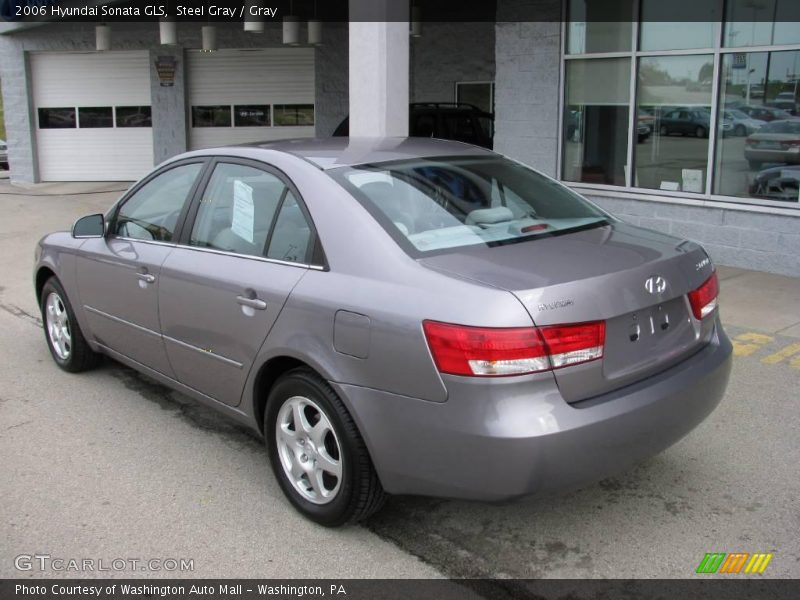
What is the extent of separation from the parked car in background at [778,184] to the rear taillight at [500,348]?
6.16 m

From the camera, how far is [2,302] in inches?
319

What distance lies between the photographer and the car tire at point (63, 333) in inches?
216

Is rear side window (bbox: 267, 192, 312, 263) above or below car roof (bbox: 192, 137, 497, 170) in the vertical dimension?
below

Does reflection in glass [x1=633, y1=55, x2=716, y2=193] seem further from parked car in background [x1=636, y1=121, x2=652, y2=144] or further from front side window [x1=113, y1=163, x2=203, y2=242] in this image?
front side window [x1=113, y1=163, x2=203, y2=242]

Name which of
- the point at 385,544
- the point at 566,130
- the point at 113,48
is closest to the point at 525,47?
the point at 566,130

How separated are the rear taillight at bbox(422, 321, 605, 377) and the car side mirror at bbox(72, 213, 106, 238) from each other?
2.91m

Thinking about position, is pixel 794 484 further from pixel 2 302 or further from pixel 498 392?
pixel 2 302

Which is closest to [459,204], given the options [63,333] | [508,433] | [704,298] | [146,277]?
[704,298]

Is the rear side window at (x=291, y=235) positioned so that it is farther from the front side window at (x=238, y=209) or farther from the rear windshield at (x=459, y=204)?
the rear windshield at (x=459, y=204)

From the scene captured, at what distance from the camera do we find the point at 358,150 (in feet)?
13.7

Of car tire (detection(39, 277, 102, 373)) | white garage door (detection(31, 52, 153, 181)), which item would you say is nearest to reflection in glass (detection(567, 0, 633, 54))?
car tire (detection(39, 277, 102, 373))

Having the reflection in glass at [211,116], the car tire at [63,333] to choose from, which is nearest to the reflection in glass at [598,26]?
the car tire at [63,333]

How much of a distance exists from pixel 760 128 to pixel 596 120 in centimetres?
202

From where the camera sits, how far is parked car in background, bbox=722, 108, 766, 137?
8.44 m
